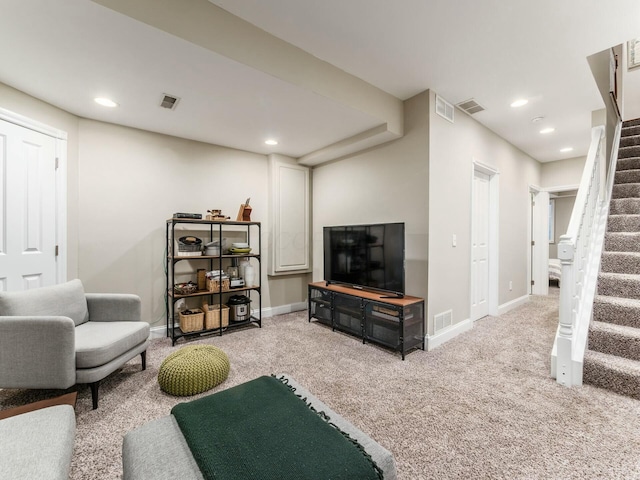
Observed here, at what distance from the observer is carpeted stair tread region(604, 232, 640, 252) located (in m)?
2.91

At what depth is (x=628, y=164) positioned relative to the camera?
369 centimetres

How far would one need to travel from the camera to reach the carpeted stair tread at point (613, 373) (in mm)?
2010

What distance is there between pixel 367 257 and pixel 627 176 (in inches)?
133

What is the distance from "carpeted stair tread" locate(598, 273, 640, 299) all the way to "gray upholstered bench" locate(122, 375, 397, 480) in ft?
9.49

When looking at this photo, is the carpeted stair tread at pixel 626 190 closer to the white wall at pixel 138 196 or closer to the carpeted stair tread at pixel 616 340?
the carpeted stair tread at pixel 616 340

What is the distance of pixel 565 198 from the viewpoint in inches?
294

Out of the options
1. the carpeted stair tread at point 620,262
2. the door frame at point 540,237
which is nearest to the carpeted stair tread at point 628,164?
the carpeted stair tread at point 620,262

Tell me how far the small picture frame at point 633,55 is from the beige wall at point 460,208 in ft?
5.69

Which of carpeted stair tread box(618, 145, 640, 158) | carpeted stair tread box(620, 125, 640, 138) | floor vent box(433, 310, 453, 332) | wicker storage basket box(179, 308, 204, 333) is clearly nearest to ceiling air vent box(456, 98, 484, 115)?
carpeted stair tread box(618, 145, 640, 158)

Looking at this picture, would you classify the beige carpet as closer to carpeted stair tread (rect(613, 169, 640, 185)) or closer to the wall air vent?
carpeted stair tread (rect(613, 169, 640, 185))

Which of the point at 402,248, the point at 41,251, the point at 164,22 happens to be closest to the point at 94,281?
the point at 41,251

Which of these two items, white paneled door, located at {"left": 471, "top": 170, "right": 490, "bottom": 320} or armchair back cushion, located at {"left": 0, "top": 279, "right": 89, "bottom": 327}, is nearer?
armchair back cushion, located at {"left": 0, "top": 279, "right": 89, "bottom": 327}

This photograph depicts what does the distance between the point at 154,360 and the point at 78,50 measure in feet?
8.29

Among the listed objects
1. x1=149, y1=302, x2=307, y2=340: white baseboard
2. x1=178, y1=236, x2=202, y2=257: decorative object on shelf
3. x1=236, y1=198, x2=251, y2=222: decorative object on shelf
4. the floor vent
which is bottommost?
x1=149, y1=302, x2=307, y2=340: white baseboard
